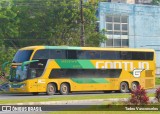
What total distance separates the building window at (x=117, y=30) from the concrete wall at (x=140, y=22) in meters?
0.55

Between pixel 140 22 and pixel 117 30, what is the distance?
3.80 meters

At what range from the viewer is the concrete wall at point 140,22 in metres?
64.1

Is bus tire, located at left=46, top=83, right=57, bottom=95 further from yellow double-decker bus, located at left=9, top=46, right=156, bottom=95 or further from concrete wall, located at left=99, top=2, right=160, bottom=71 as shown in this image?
concrete wall, located at left=99, top=2, right=160, bottom=71

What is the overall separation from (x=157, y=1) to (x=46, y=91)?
66128 mm

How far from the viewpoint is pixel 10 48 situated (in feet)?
194

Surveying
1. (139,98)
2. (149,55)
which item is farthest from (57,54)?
(139,98)

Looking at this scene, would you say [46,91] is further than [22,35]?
No

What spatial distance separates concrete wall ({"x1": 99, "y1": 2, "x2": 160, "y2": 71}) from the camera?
6412 centimetres

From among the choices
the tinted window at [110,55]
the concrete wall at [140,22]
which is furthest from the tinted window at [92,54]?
the concrete wall at [140,22]

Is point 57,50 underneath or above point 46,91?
above

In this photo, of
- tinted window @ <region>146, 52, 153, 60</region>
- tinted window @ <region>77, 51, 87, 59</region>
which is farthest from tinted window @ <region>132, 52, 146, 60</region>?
tinted window @ <region>77, 51, 87, 59</region>

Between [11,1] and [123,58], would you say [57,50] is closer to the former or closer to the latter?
[123,58]

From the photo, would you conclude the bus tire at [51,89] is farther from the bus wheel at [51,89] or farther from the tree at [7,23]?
the tree at [7,23]

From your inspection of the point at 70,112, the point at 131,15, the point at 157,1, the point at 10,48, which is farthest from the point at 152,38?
the point at 70,112
